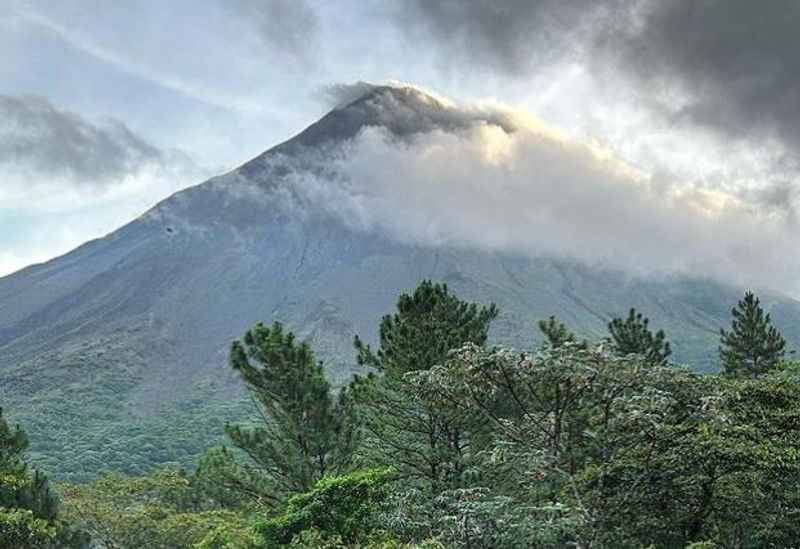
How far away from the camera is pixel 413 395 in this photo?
54.0 ft

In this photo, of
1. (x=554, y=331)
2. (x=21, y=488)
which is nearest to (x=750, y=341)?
(x=554, y=331)

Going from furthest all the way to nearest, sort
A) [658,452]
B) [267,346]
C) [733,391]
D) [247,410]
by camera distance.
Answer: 1. [247,410]
2. [267,346]
3. [733,391]
4. [658,452]

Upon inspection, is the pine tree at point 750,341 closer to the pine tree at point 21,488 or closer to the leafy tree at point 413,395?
the leafy tree at point 413,395

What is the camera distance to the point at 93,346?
497ft

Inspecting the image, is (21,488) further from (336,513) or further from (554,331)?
(554,331)

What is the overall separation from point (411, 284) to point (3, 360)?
316 feet

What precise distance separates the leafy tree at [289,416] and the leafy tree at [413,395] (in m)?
1.10

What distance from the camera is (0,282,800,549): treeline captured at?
11102 mm

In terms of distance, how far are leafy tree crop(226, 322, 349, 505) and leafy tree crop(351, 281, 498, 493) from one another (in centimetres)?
110

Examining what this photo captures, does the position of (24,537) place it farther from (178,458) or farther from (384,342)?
(178,458)

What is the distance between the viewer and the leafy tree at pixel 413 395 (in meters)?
17.2

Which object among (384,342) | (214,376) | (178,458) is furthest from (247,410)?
(384,342)

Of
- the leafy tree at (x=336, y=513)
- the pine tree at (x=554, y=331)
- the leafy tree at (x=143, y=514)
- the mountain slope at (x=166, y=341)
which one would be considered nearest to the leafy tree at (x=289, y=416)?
the leafy tree at (x=336, y=513)

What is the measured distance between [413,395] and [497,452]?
486 centimetres
